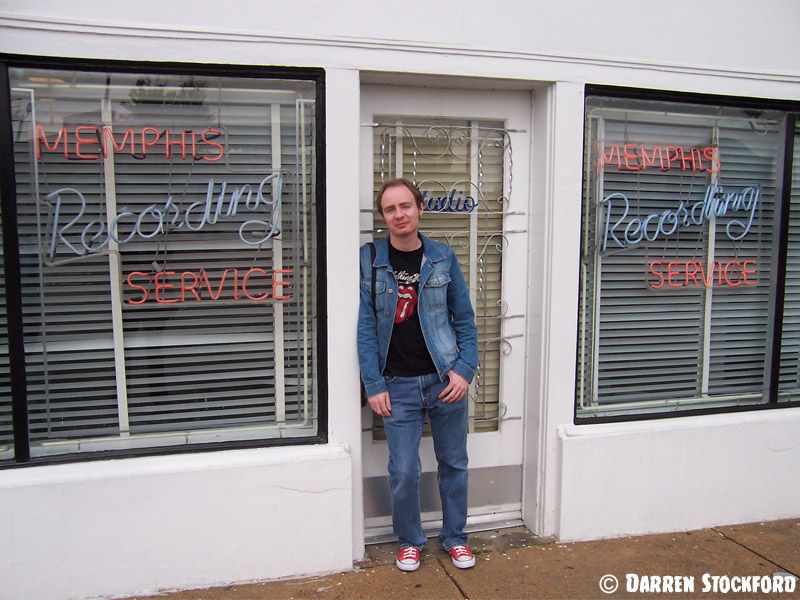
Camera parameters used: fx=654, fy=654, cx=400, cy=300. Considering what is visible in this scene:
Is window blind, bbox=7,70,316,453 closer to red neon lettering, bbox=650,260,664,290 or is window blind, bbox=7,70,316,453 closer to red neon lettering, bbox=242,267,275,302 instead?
red neon lettering, bbox=242,267,275,302

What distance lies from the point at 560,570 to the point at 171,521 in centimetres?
199

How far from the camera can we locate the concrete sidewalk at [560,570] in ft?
10.5

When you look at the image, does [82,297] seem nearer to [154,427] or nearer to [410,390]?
[154,427]

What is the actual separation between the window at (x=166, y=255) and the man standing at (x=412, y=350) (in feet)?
1.00

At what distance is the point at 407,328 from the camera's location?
335 cm

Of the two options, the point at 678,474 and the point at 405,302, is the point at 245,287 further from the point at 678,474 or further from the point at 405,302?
the point at 678,474

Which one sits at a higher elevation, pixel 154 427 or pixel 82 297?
pixel 82 297

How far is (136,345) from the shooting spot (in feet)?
10.8

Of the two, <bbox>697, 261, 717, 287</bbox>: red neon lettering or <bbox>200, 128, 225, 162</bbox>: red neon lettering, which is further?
<bbox>697, 261, 717, 287</bbox>: red neon lettering

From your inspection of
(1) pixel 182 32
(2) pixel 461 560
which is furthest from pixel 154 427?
(1) pixel 182 32

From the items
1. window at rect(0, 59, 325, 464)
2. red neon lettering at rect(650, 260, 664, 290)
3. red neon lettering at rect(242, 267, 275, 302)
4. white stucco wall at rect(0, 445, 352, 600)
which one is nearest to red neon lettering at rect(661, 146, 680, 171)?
red neon lettering at rect(650, 260, 664, 290)

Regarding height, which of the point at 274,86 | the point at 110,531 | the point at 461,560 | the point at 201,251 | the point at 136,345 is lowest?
the point at 461,560

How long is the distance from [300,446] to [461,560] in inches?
40.4

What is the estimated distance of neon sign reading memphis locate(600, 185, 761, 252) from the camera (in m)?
3.85
